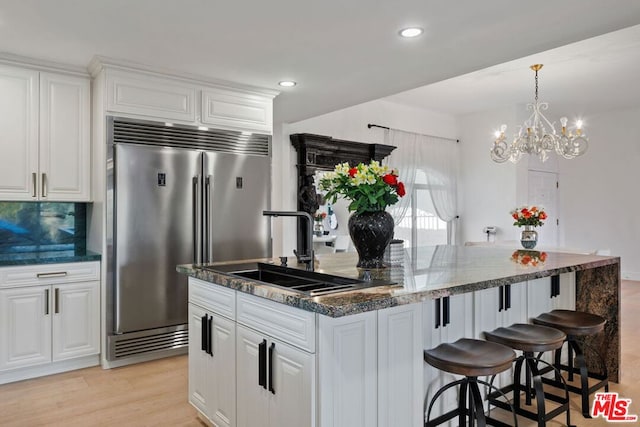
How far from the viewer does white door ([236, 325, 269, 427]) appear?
75.8 inches

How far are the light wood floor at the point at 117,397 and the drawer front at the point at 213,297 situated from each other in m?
0.72

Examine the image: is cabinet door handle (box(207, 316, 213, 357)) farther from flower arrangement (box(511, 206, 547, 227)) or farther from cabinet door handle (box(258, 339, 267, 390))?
flower arrangement (box(511, 206, 547, 227))

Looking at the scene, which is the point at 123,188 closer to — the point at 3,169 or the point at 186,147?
the point at 186,147

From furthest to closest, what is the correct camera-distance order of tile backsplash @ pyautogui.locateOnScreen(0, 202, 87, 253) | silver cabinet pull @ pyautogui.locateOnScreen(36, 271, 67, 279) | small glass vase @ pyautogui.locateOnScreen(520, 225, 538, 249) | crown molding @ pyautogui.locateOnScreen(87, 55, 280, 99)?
small glass vase @ pyautogui.locateOnScreen(520, 225, 538, 249) → tile backsplash @ pyautogui.locateOnScreen(0, 202, 87, 253) → crown molding @ pyautogui.locateOnScreen(87, 55, 280, 99) → silver cabinet pull @ pyautogui.locateOnScreen(36, 271, 67, 279)

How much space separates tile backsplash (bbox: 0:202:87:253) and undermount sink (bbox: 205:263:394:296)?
2.32 m

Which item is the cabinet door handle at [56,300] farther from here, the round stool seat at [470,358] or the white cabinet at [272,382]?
the round stool seat at [470,358]

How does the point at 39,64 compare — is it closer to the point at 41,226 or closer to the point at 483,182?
the point at 41,226

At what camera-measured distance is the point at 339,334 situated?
1.65 metres

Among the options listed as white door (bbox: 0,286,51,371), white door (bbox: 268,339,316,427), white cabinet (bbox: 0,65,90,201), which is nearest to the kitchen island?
white door (bbox: 268,339,316,427)

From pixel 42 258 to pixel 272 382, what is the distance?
2440 mm

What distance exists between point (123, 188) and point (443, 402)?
2758 millimetres

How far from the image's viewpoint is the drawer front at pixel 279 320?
165cm

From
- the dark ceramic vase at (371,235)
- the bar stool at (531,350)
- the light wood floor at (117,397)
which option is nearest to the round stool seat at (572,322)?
the bar stool at (531,350)

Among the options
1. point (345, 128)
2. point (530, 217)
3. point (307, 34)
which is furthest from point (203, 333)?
point (345, 128)
